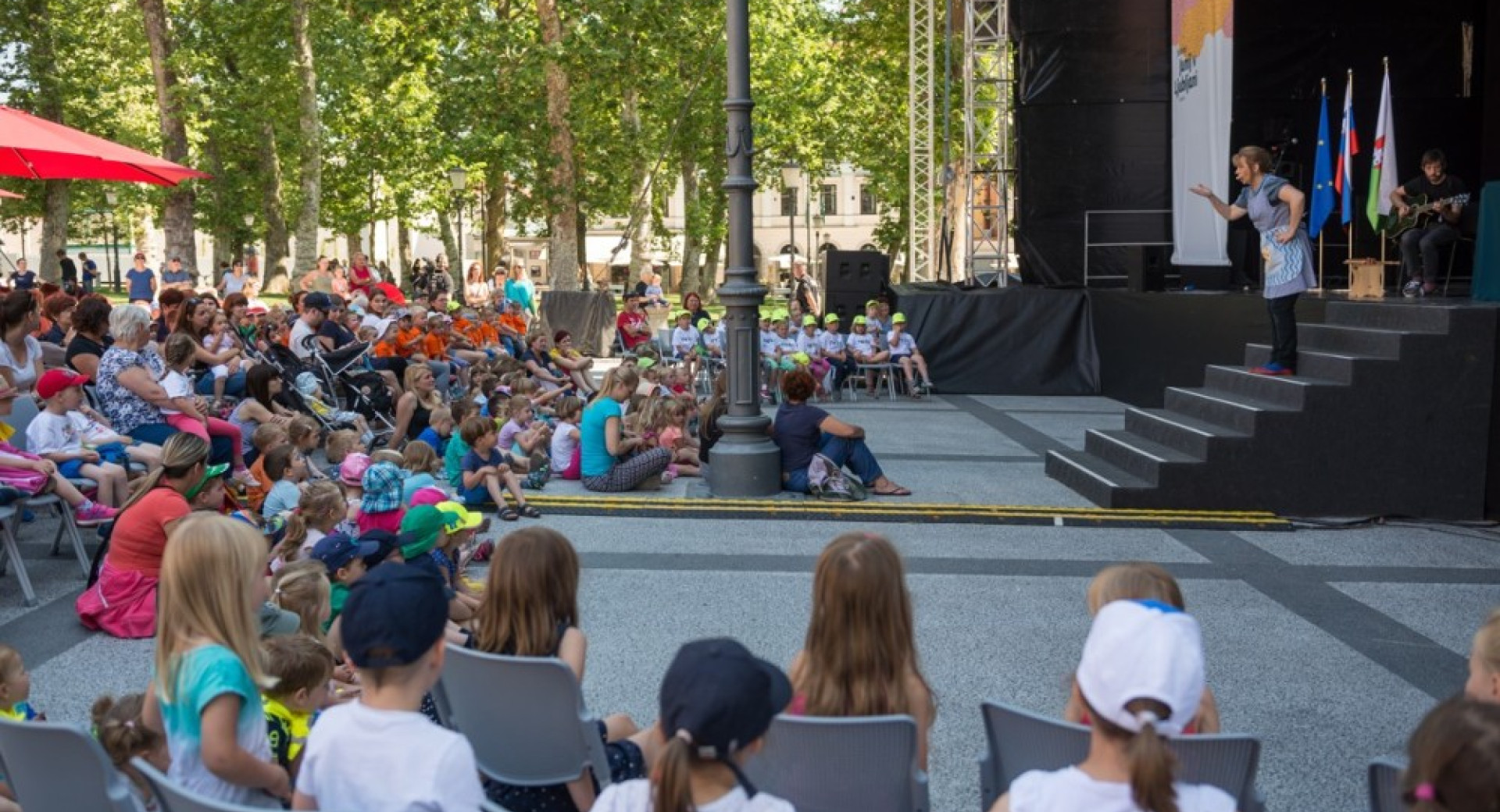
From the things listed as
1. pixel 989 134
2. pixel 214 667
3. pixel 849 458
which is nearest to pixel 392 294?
pixel 849 458

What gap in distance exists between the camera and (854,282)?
21.8 m

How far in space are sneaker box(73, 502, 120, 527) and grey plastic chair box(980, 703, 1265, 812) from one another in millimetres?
5875

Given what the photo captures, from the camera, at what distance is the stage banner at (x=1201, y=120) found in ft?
54.5

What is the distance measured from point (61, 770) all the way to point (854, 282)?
19.1m

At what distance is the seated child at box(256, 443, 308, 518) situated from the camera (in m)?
7.82

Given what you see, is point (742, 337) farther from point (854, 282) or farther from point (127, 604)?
point (854, 282)

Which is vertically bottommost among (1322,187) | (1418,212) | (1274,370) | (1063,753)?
(1063,753)

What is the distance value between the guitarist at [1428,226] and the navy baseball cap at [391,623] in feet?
38.9

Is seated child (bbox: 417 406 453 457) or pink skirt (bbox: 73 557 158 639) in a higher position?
seated child (bbox: 417 406 453 457)

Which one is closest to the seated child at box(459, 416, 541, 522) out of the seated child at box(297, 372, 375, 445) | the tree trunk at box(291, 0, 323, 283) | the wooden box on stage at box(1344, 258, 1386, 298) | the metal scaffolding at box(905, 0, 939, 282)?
the seated child at box(297, 372, 375, 445)

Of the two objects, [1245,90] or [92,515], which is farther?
[1245,90]

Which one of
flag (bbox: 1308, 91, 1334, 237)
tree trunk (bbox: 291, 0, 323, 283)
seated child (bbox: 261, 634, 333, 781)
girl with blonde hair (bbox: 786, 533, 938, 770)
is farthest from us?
tree trunk (bbox: 291, 0, 323, 283)

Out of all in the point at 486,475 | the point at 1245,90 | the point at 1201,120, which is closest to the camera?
the point at 486,475

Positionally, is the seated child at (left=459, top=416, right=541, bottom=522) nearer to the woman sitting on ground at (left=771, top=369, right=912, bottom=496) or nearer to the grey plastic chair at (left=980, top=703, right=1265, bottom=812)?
A: the woman sitting on ground at (left=771, top=369, right=912, bottom=496)
